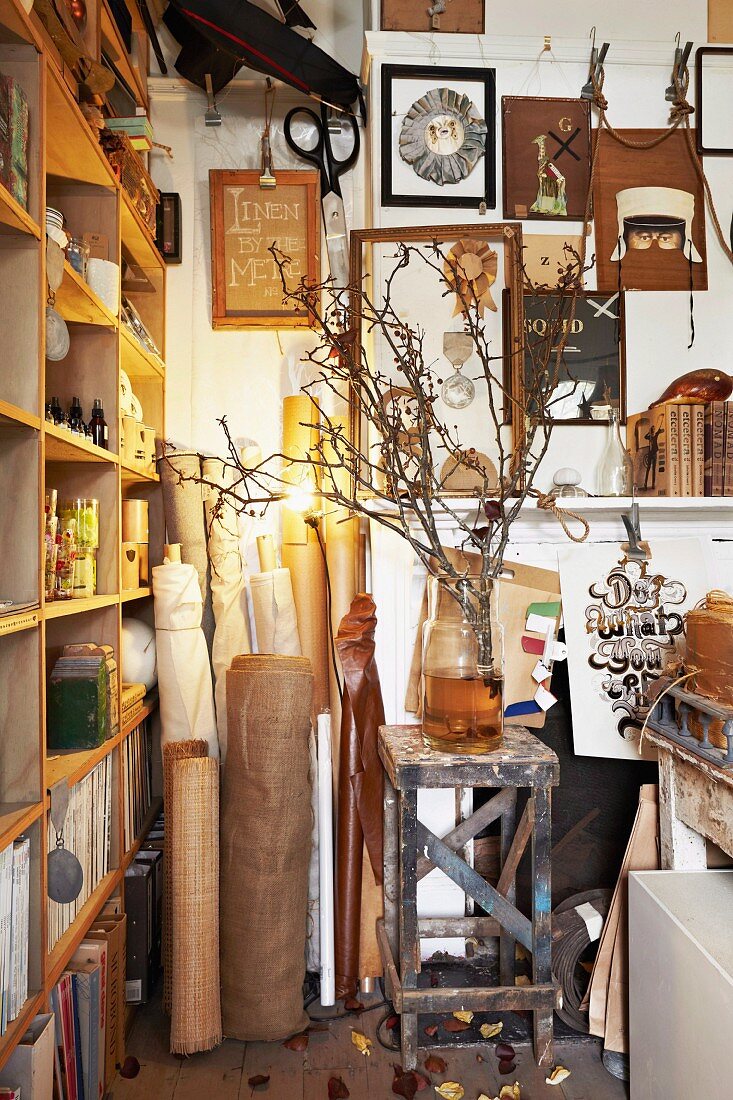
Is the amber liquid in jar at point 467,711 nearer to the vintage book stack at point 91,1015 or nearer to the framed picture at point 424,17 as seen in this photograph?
the vintage book stack at point 91,1015

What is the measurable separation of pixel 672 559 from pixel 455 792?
972 mm

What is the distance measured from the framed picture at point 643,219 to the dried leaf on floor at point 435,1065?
2.24 m

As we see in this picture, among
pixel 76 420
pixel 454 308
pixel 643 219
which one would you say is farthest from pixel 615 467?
pixel 76 420

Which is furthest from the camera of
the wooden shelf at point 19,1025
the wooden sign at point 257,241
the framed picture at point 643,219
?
the wooden sign at point 257,241

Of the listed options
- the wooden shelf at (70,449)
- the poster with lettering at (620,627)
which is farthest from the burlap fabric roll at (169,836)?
the poster with lettering at (620,627)

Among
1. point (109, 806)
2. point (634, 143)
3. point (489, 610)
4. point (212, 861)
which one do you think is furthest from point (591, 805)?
point (634, 143)

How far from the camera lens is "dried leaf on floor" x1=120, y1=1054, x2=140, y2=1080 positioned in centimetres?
206

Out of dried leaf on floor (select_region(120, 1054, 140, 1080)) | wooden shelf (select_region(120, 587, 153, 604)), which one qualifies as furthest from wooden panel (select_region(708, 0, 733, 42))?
dried leaf on floor (select_region(120, 1054, 140, 1080))

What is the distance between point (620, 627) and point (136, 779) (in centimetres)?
153

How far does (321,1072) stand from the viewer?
2076 millimetres

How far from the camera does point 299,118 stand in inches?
116

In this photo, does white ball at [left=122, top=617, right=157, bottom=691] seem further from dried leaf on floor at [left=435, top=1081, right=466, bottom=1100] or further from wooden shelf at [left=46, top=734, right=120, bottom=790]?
dried leaf on floor at [left=435, top=1081, right=466, bottom=1100]

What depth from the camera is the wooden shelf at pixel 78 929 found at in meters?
1.73

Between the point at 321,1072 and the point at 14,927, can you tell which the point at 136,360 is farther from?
the point at 321,1072
